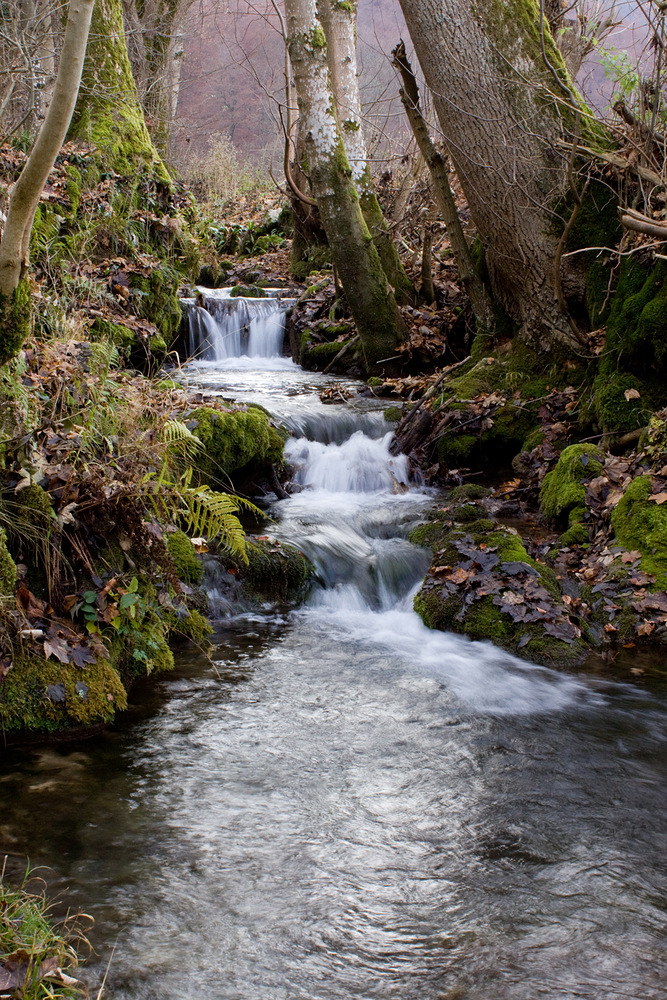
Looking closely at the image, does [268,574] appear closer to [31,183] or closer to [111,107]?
[31,183]

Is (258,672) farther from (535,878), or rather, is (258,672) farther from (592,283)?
(592,283)

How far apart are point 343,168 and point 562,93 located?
3435 mm

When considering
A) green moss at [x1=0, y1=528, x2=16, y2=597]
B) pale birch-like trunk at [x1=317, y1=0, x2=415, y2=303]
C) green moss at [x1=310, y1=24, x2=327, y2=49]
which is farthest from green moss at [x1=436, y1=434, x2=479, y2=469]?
green moss at [x1=0, y1=528, x2=16, y2=597]

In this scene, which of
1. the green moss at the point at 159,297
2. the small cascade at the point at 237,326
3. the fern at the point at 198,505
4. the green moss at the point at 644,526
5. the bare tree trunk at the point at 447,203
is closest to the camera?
the fern at the point at 198,505

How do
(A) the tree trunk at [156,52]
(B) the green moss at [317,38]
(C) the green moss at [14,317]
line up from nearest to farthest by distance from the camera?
(C) the green moss at [14,317] → (B) the green moss at [317,38] → (A) the tree trunk at [156,52]

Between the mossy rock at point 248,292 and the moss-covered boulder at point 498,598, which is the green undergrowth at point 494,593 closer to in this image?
the moss-covered boulder at point 498,598

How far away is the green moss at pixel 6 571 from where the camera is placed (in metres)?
3.80

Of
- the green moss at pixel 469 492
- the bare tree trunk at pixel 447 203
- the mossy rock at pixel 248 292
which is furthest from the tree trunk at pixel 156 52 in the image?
the green moss at pixel 469 492

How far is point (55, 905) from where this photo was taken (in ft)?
9.11

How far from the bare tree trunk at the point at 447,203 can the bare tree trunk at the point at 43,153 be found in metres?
7.78

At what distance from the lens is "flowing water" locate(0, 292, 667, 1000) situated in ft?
8.78

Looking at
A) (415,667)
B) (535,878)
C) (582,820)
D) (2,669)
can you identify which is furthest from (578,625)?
(2,669)

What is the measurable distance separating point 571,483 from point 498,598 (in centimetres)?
191

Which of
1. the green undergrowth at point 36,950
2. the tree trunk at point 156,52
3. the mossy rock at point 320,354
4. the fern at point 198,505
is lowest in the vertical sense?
the green undergrowth at point 36,950
